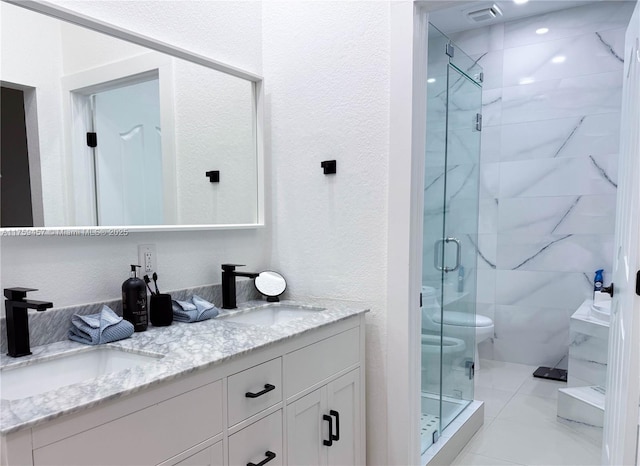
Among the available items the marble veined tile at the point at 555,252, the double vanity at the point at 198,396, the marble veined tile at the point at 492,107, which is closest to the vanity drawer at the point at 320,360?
the double vanity at the point at 198,396

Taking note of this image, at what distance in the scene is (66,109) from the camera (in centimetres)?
142

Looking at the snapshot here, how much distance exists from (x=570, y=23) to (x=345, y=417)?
340 centimetres

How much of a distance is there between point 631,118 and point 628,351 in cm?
88

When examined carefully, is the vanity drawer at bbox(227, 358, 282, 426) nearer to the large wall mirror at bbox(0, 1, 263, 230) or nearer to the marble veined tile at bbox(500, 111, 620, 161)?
the large wall mirror at bbox(0, 1, 263, 230)

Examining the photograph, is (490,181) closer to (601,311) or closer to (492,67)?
(492,67)

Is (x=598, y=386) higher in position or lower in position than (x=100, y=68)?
lower

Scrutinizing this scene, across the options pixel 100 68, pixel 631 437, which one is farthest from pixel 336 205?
pixel 631 437

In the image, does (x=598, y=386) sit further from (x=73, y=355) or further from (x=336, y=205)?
(x=73, y=355)

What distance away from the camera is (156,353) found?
124 centimetres

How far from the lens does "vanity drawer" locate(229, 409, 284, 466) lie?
1.26m

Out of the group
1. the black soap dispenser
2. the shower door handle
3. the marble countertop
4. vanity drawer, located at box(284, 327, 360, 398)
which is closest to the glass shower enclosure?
the shower door handle

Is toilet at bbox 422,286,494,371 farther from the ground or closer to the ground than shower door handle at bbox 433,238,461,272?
closer to the ground

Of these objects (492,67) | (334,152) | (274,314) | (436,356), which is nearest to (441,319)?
(436,356)

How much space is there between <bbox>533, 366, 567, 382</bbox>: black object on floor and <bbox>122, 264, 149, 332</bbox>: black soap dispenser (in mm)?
3135
